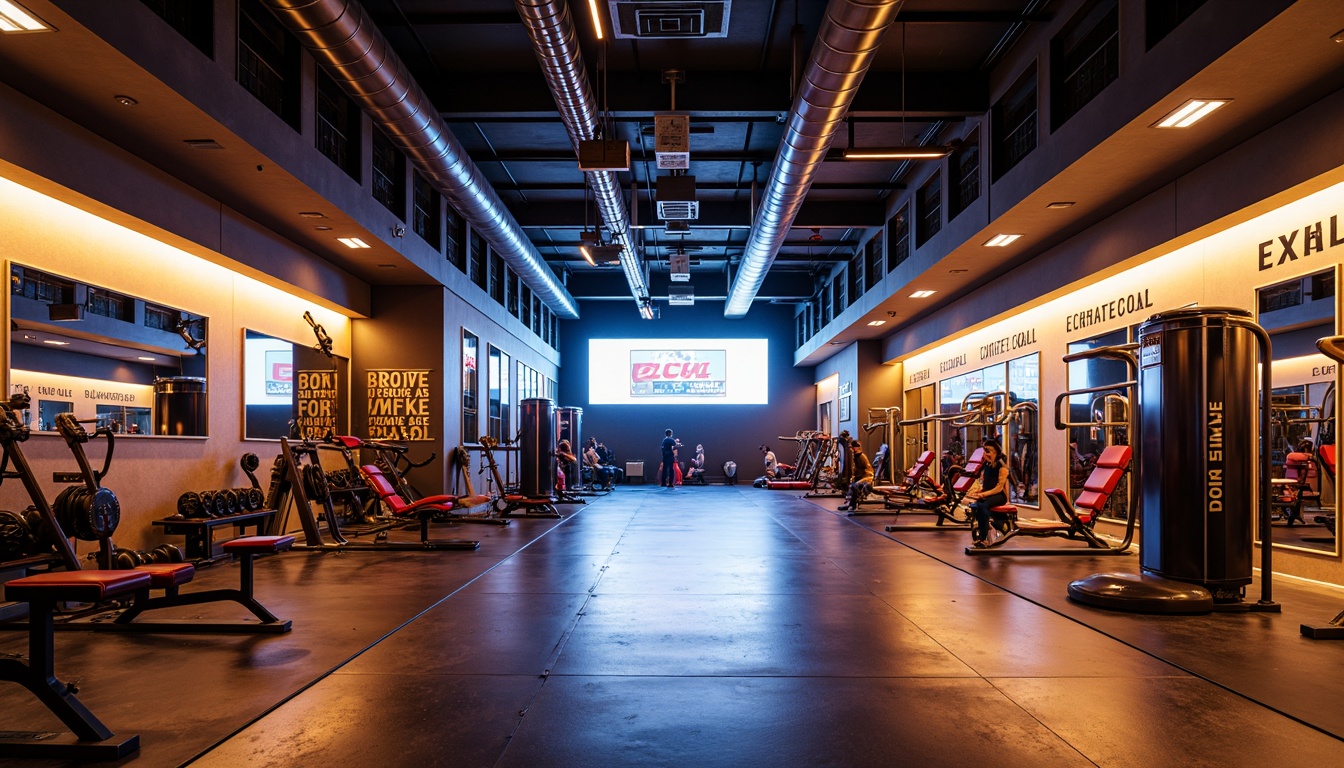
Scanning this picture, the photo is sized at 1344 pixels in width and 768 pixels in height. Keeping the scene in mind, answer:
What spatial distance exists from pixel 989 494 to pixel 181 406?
7579 mm

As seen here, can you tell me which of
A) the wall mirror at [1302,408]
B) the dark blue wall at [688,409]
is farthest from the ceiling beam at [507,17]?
the dark blue wall at [688,409]

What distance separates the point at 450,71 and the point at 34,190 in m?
4.39

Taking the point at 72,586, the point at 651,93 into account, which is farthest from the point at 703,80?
the point at 72,586

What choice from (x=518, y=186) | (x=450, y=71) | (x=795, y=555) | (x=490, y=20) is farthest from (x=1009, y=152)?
(x=518, y=186)

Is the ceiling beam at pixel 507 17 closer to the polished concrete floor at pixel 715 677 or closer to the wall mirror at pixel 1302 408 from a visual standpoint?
the wall mirror at pixel 1302 408

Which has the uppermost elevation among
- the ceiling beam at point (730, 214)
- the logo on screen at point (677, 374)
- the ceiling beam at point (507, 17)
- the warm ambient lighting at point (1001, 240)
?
the ceiling beam at point (507, 17)

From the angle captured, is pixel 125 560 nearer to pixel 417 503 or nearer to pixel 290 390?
pixel 417 503

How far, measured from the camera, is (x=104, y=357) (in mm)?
6477

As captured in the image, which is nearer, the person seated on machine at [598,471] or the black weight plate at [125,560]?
the black weight plate at [125,560]

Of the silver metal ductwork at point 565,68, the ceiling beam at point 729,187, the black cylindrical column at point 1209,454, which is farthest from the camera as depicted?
the ceiling beam at point 729,187

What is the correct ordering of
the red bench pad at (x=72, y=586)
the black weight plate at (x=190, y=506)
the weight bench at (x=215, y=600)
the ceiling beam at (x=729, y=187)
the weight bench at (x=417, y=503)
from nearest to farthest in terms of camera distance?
the red bench pad at (x=72, y=586)
the weight bench at (x=215, y=600)
the black weight plate at (x=190, y=506)
the weight bench at (x=417, y=503)
the ceiling beam at (x=729, y=187)

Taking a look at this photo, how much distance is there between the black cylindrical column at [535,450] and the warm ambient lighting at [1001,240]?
277 inches

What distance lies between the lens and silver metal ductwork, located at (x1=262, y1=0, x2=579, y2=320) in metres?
5.55

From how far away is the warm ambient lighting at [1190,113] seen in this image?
5.43 m
